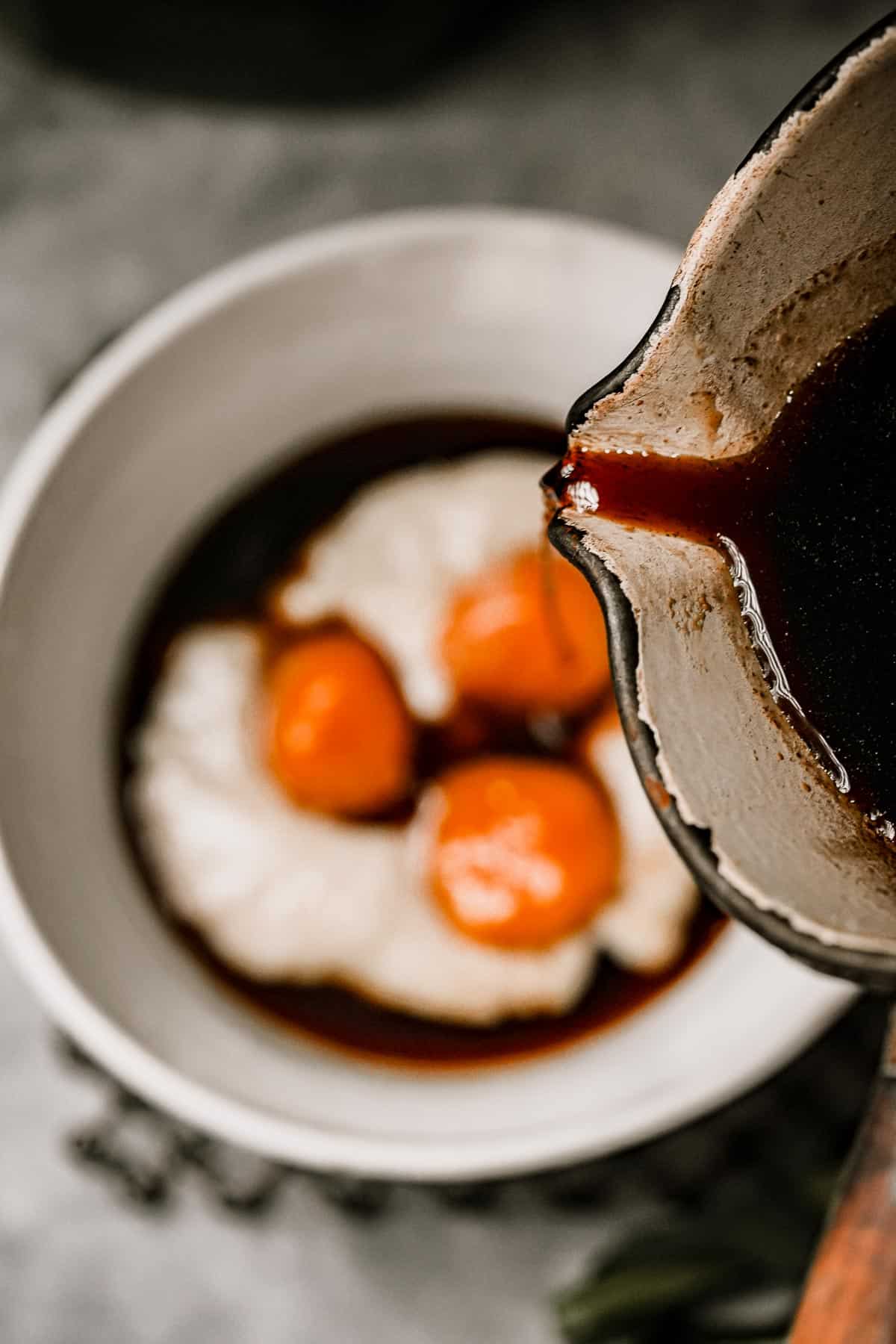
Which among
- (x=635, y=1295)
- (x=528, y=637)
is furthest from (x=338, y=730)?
(x=635, y=1295)

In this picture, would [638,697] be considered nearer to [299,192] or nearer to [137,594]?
[137,594]

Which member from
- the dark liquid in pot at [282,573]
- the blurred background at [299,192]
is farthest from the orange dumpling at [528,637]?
the blurred background at [299,192]

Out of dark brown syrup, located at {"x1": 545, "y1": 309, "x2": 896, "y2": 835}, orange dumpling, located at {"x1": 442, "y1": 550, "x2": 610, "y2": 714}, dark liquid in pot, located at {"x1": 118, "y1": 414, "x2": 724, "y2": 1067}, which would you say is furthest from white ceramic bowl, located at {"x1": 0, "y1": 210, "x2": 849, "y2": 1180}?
dark brown syrup, located at {"x1": 545, "y1": 309, "x2": 896, "y2": 835}

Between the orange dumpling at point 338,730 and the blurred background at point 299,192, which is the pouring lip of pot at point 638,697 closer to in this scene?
the orange dumpling at point 338,730

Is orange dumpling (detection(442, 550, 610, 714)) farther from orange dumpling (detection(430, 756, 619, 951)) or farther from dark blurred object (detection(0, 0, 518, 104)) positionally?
dark blurred object (detection(0, 0, 518, 104))

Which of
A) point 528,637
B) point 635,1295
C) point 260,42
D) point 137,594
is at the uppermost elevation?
point 260,42

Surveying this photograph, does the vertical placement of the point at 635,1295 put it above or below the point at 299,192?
below
